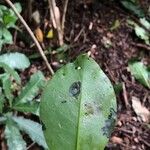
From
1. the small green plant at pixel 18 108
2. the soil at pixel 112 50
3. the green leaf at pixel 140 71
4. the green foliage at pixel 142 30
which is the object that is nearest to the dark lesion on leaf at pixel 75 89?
the small green plant at pixel 18 108

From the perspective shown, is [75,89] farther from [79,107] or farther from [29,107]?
[29,107]

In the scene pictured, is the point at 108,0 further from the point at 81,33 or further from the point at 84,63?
the point at 84,63

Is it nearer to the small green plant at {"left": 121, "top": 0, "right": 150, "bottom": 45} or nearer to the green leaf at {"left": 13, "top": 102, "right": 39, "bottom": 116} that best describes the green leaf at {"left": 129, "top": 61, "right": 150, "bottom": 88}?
the green leaf at {"left": 13, "top": 102, "right": 39, "bottom": 116}

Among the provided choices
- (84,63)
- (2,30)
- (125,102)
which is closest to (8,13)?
(2,30)

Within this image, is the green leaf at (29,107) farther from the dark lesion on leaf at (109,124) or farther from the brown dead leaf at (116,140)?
the dark lesion on leaf at (109,124)

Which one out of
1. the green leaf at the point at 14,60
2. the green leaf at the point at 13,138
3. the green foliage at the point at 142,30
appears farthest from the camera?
the green foliage at the point at 142,30

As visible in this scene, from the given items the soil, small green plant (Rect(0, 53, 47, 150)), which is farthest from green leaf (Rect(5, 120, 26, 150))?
the soil
